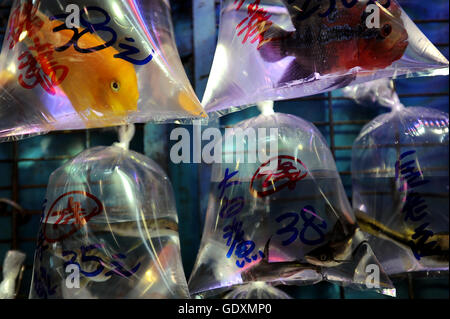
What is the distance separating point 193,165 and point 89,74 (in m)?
0.73

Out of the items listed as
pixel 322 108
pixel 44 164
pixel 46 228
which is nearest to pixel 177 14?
pixel 322 108

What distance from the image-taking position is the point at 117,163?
1364mm

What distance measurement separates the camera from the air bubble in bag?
1.23m

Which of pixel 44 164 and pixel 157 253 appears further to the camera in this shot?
pixel 44 164

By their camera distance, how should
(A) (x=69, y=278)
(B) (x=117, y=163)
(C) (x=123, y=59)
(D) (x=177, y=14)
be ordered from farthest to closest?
(D) (x=177, y=14) → (B) (x=117, y=163) → (A) (x=69, y=278) → (C) (x=123, y=59)

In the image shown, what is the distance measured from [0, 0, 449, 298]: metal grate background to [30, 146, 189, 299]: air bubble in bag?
16.3 inches

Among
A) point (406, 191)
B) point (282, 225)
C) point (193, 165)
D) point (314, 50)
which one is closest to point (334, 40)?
point (314, 50)

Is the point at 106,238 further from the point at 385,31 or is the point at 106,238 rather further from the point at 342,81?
the point at 385,31

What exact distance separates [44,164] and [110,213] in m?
0.77

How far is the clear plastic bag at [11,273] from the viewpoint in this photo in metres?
1.51

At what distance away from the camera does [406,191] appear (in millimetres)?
1500

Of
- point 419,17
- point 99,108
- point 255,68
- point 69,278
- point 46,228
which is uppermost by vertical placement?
point 419,17

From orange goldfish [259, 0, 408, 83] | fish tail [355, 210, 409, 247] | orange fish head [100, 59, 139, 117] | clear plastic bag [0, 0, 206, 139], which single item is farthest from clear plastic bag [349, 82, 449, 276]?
orange fish head [100, 59, 139, 117]

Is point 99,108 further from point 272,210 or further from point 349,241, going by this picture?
point 349,241
